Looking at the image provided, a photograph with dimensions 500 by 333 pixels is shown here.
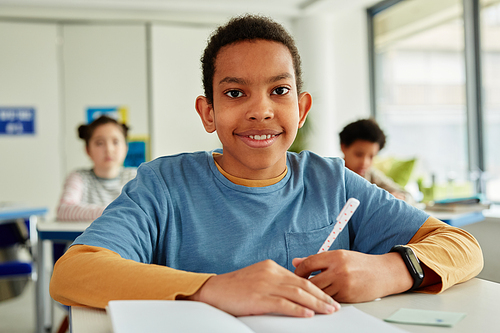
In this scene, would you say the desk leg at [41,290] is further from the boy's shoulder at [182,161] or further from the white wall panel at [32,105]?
the white wall panel at [32,105]

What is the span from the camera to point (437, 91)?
179 inches

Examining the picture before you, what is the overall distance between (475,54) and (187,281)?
4078mm

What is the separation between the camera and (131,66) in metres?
5.13

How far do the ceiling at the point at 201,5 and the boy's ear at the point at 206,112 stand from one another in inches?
153

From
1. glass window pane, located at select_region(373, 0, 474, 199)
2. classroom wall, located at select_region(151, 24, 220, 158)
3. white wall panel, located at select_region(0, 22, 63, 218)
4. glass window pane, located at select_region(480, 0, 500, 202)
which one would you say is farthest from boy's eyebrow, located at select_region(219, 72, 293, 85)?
white wall panel, located at select_region(0, 22, 63, 218)

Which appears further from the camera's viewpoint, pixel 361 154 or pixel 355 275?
pixel 361 154

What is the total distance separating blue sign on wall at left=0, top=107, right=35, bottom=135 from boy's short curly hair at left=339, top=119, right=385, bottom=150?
3.49 m

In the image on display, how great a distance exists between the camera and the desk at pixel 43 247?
2.15 meters

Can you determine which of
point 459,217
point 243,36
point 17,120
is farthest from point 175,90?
point 243,36

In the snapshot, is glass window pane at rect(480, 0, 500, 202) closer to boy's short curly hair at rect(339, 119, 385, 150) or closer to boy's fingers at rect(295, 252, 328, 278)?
boy's short curly hair at rect(339, 119, 385, 150)

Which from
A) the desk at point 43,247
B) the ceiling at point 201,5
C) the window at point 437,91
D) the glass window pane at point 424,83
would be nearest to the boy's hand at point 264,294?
the desk at point 43,247

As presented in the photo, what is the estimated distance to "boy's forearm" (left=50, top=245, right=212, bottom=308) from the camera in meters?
0.73

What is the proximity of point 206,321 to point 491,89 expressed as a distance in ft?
13.1

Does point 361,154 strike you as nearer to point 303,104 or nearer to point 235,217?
point 303,104
